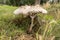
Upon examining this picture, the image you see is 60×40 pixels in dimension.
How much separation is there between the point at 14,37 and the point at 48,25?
3.91ft

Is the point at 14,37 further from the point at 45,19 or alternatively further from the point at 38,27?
the point at 45,19

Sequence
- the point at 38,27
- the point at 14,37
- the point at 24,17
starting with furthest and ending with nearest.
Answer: the point at 24,17 < the point at 38,27 < the point at 14,37

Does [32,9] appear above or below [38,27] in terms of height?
above

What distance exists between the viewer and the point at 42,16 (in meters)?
8.26

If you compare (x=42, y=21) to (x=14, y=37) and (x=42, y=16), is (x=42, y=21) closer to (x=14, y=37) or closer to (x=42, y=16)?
(x=42, y=16)

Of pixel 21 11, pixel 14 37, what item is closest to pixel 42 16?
pixel 21 11

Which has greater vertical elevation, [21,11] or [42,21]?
[21,11]

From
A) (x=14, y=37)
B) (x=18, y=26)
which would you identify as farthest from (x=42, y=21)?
(x=14, y=37)

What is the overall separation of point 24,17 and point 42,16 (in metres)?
0.80

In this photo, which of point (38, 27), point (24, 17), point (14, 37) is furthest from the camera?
point (24, 17)

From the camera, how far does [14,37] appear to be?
6684 millimetres

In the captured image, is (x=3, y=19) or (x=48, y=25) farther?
(x=3, y=19)

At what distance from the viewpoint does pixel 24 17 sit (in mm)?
7867

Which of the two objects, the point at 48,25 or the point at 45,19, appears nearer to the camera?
the point at 48,25
